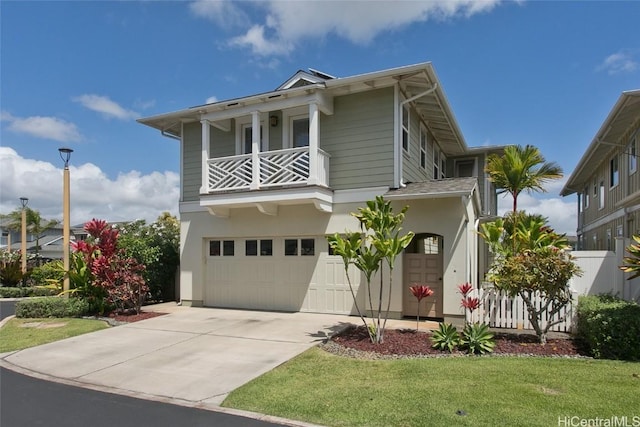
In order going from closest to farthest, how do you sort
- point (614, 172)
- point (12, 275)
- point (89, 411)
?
point (89, 411), point (614, 172), point (12, 275)

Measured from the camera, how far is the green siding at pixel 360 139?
1162 cm

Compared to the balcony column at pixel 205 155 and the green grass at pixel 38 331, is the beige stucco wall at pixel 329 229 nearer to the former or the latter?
the balcony column at pixel 205 155

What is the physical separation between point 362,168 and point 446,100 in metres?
3.42

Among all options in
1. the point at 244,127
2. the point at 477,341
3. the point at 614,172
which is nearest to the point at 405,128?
the point at 244,127

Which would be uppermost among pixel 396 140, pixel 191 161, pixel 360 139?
pixel 360 139

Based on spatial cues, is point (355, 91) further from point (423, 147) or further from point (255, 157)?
point (423, 147)

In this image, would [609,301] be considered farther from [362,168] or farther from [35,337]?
[35,337]

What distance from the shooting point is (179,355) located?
25.5ft

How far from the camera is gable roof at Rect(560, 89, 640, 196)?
11184mm

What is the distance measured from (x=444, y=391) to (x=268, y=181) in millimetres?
8201

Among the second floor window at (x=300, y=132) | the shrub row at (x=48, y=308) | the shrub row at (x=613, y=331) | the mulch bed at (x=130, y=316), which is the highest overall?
the second floor window at (x=300, y=132)

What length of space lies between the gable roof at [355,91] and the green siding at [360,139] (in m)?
0.37

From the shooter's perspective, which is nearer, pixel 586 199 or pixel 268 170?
pixel 268 170

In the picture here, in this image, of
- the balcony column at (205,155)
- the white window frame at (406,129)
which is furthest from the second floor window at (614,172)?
the balcony column at (205,155)
